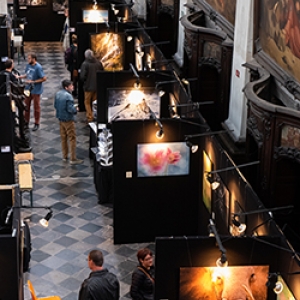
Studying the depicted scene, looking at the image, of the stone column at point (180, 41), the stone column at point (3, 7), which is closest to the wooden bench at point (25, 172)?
the stone column at point (180, 41)

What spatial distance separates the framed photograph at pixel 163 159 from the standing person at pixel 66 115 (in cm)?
310

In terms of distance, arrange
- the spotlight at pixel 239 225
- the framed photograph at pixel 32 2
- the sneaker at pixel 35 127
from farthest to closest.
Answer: the framed photograph at pixel 32 2
the sneaker at pixel 35 127
the spotlight at pixel 239 225

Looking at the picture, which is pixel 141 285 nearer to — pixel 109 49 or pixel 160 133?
→ pixel 160 133

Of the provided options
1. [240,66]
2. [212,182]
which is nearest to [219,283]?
[212,182]

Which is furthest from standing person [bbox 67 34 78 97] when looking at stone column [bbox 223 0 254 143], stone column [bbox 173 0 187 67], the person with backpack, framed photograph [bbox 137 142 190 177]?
framed photograph [bbox 137 142 190 177]

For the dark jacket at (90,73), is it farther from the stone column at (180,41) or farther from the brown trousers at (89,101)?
the stone column at (180,41)

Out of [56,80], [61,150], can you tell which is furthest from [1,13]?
[61,150]

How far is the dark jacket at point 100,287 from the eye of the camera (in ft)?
28.8

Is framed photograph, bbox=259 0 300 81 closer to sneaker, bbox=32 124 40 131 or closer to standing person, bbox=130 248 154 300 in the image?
standing person, bbox=130 248 154 300

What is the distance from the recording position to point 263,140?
1212cm

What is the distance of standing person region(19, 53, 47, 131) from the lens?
17.2 m

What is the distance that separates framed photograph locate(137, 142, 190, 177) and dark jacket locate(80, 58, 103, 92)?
5334mm

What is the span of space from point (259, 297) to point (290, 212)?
3.41m

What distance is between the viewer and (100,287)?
8.80 metres
